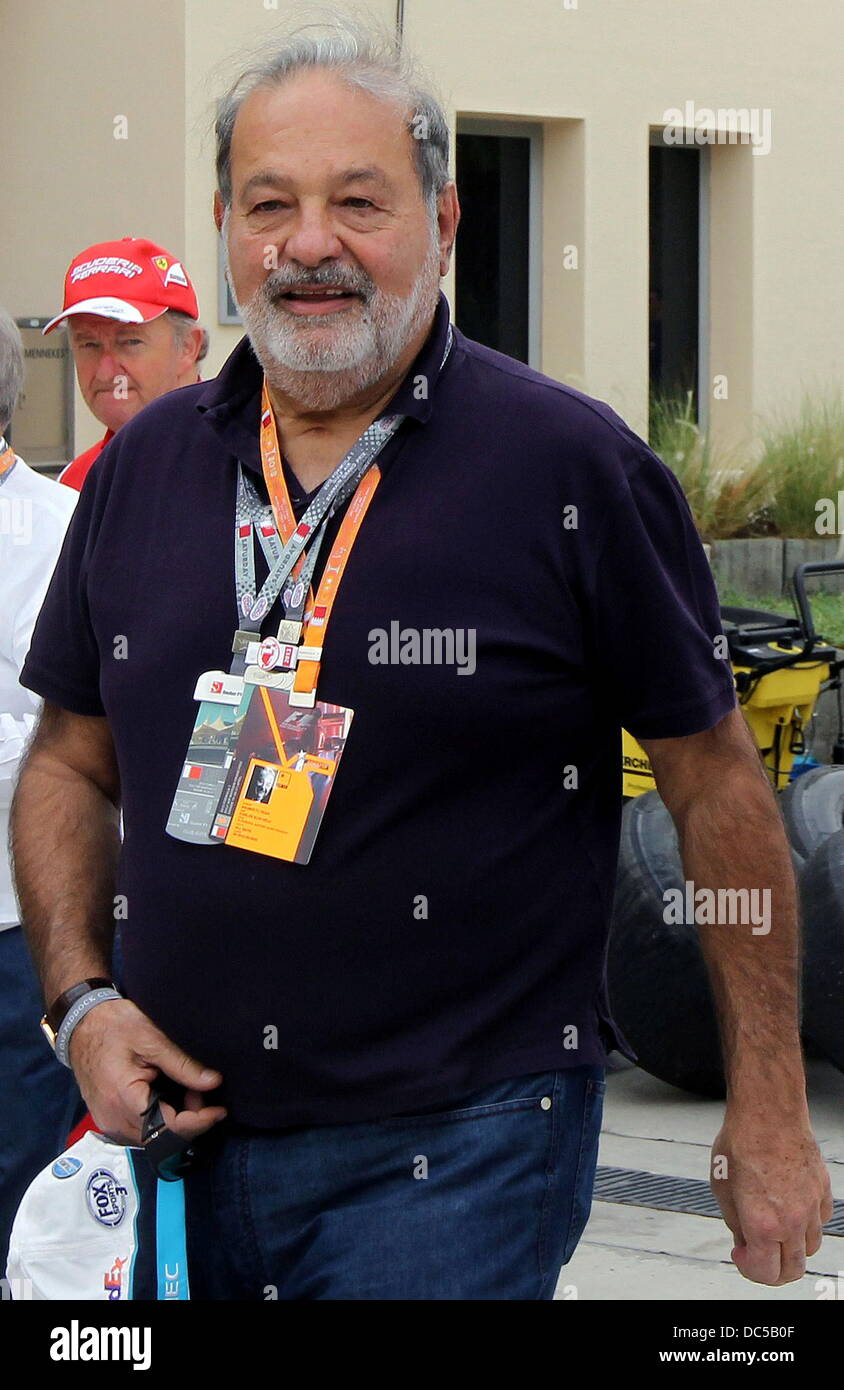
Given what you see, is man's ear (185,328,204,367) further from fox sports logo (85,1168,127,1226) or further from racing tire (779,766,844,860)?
fox sports logo (85,1168,127,1226)

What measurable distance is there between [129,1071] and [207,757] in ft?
1.34

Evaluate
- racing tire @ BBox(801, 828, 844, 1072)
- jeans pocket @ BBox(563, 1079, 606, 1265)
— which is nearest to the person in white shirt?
jeans pocket @ BBox(563, 1079, 606, 1265)

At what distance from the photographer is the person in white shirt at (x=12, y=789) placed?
376cm

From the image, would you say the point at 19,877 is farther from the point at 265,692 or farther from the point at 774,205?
the point at 774,205

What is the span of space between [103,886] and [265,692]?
0.54m

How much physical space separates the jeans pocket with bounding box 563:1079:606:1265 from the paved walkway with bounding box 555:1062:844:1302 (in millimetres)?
1698

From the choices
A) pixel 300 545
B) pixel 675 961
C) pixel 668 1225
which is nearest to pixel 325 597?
pixel 300 545

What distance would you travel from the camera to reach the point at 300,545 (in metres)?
2.51

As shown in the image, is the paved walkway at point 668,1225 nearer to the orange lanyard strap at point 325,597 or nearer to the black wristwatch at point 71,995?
the black wristwatch at point 71,995

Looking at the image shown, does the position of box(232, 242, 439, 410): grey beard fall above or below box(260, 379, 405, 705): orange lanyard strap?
above

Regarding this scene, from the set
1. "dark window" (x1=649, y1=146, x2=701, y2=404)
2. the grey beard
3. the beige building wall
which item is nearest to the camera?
the grey beard

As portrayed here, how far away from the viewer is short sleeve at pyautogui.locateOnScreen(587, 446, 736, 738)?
2490mm

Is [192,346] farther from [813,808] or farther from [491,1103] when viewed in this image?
[491,1103]

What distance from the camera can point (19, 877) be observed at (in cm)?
290
